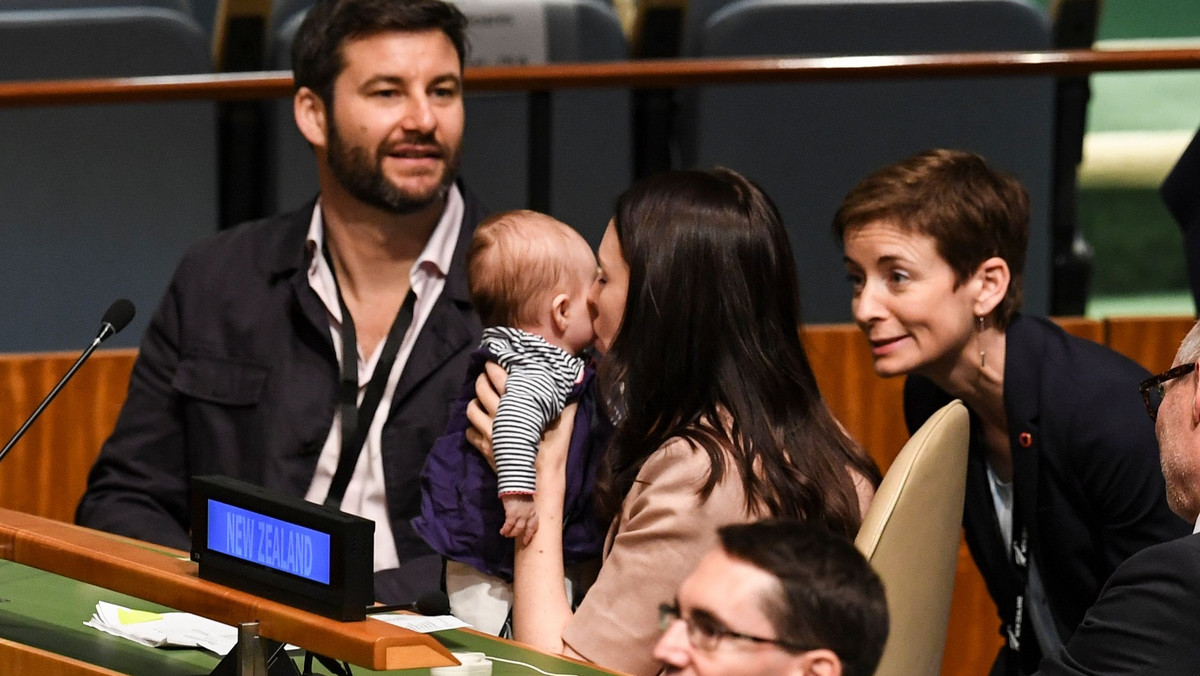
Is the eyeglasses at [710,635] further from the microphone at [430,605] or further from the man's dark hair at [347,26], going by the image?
the man's dark hair at [347,26]

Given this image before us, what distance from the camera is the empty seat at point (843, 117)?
3.40m

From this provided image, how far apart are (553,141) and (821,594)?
2103 mm

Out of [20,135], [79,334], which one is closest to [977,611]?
[79,334]

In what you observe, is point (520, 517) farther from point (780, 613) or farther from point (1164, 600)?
point (1164, 600)

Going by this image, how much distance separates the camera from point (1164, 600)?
1474 millimetres

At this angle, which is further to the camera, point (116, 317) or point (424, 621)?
point (116, 317)

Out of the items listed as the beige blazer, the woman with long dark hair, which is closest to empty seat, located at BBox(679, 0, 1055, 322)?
the woman with long dark hair

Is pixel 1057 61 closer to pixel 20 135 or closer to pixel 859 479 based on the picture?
pixel 859 479

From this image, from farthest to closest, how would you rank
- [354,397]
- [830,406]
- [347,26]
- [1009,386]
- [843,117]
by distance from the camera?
[843,117]
[830,406]
[347,26]
[354,397]
[1009,386]

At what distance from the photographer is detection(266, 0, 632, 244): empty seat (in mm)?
3314

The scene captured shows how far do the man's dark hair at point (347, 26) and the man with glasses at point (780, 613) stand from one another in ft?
5.07

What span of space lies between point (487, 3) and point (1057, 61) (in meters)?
1.15

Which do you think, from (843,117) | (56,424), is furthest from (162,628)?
(843,117)

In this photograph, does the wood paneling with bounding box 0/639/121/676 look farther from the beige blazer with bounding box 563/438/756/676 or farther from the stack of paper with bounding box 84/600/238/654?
the beige blazer with bounding box 563/438/756/676
